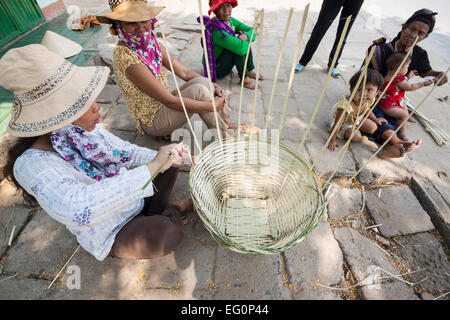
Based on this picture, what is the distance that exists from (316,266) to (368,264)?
329mm

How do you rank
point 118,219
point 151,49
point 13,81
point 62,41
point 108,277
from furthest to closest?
point 62,41, point 151,49, point 108,277, point 118,219, point 13,81

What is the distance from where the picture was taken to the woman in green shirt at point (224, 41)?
221cm

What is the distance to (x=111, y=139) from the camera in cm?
131

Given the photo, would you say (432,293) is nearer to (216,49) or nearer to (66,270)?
(66,270)

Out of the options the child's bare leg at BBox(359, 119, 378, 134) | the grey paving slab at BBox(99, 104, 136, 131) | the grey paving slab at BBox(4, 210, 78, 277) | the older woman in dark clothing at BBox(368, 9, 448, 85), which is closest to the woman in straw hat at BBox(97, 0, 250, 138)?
the grey paving slab at BBox(99, 104, 136, 131)

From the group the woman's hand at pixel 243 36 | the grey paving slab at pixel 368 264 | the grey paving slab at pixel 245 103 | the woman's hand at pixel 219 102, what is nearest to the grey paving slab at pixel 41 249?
the woman's hand at pixel 219 102

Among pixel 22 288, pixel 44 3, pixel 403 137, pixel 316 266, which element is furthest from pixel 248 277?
pixel 44 3

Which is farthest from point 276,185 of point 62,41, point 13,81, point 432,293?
point 62,41

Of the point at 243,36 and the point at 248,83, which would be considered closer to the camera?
the point at 243,36

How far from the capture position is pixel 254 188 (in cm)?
153

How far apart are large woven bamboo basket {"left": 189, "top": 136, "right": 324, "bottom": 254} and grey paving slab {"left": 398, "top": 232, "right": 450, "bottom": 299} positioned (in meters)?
0.83

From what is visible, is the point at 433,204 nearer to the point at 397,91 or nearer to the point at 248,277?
the point at 397,91

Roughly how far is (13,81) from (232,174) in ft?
3.69

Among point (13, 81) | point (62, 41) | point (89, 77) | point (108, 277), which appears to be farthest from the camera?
point (62, 41)
